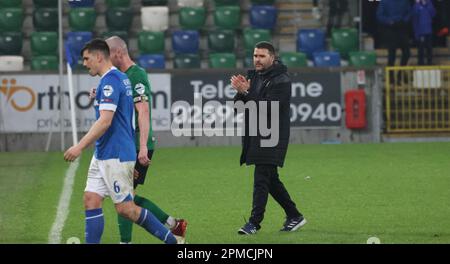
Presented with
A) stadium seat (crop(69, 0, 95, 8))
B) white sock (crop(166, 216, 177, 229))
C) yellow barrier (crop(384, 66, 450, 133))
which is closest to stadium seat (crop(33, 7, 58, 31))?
stadium seat (crop(69, 0, 95, 8))

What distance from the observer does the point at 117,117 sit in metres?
12.1

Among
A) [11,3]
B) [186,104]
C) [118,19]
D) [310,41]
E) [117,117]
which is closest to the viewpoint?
[117,117]

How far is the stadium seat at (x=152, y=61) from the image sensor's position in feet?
94.9

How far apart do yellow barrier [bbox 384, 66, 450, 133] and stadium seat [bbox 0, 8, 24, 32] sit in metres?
8.65

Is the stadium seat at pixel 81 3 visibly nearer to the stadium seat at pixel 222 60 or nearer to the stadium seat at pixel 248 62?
the stadium seat at pixel 222 60

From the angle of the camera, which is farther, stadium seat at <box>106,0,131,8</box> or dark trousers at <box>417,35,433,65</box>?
stadium seat at <box>106,0,131,8</box>

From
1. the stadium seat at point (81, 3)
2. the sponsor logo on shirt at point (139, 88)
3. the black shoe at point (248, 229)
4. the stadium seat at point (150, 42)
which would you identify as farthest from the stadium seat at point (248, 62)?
the sponsor logo on shirt at point (139, 88)

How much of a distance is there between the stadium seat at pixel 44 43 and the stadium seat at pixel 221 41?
3437 millimetres

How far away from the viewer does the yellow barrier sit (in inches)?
1067

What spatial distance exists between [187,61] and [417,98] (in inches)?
211

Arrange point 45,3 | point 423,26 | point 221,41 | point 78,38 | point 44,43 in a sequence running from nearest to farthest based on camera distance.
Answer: point 423,26 < point 78,38 < point 44,43 < point 221,41 < point 45,3

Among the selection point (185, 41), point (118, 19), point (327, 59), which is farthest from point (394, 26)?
point (118, 19)

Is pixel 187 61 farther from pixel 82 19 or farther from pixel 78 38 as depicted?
pixel 82 19

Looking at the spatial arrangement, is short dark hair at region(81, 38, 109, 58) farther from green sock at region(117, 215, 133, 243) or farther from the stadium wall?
the stadium wall
